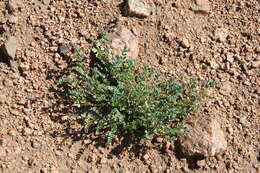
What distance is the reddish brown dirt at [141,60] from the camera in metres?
3.92

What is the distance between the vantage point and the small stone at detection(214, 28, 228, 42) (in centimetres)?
432

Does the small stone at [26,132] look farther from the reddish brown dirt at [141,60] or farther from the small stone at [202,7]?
the small stone at [202,7]

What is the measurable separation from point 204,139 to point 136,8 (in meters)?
1.62

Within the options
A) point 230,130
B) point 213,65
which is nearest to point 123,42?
point 213,65

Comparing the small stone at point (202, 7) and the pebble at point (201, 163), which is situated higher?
the small stone at point (202, 7)

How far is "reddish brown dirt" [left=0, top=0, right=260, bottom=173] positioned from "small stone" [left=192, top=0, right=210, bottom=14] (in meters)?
0.06

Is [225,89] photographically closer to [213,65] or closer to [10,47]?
[213,65]

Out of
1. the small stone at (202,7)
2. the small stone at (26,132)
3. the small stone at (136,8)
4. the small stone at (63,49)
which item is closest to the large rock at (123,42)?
the small stone at (136,8)

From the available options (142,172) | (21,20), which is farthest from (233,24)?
(21,20)

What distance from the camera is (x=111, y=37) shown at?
4.20 metres

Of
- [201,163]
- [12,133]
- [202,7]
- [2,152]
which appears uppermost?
[202,7]

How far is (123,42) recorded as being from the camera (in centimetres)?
417

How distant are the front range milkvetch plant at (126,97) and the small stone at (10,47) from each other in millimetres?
643

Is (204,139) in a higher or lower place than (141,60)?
lower
